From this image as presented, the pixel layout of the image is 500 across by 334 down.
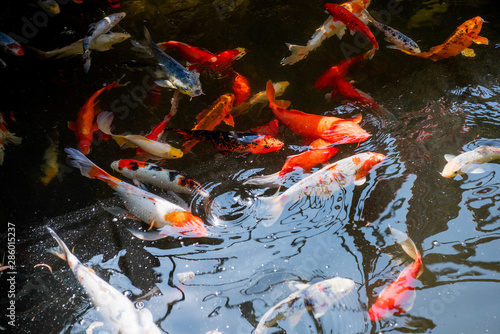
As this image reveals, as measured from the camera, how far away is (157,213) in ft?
9.07

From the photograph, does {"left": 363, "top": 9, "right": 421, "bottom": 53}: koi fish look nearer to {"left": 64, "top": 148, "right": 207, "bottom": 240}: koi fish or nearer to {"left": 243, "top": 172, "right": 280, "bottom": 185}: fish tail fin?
{"left": 243, "top": 172, "right": 280, "bottom": 185}: fish tail fin

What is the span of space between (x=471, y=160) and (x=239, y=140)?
1870 millimetres

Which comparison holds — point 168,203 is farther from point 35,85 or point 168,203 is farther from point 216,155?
point 35,85

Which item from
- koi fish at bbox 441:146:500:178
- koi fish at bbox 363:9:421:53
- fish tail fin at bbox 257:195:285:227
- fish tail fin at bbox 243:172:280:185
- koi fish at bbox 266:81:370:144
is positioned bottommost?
fish tail fin at bbox 257:195:285:227

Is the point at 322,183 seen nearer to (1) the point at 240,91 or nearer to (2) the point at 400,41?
(1) the point at 240,91

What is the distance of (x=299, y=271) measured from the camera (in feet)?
8.49

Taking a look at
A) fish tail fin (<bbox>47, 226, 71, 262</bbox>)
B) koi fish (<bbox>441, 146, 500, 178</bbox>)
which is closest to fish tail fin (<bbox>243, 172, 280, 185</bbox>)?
koi fish (<bbox>441, 146, 500, 178</bbox>)

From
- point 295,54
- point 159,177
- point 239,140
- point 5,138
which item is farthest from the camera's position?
point 295,54

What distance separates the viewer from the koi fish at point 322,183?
2859mm

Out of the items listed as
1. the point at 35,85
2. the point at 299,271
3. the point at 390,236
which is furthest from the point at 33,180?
the point at 390,236

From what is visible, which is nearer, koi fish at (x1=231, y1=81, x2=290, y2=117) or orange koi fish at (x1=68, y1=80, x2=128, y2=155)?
orange koi fish at (x1=68, y1=80, x2=128, y2=155)

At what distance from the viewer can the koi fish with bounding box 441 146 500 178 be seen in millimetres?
2920

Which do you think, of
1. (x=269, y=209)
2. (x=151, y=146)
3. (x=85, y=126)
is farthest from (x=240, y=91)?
(x=85, y=126)

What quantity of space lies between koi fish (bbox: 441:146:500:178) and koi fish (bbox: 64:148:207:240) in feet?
6.60
